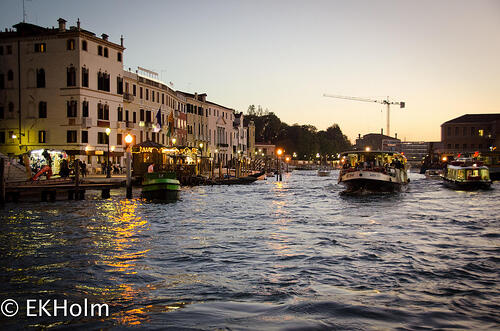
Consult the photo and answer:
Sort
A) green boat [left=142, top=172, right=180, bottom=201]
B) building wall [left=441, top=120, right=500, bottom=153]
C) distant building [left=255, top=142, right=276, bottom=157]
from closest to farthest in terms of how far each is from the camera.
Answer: green boat [left=142, top=172, right=180, bottom=201]
building wall [left=441, top=120, right=500, bottom=153]
distant building [left=255, top=142, right=276, bottom=157]

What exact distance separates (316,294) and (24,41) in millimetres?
43053

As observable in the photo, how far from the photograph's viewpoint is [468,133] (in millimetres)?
97062

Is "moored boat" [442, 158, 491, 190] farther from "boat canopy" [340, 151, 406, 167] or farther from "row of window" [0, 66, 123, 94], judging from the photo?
"row of window" [0, 66, 123, 94]

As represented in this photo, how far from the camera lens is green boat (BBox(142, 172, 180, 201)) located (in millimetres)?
26406

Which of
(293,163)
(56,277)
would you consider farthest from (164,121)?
(293,163)

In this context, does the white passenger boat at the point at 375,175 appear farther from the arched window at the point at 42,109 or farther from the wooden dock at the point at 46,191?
the arched window at the point at 42,109

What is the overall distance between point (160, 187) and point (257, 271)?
17.5m

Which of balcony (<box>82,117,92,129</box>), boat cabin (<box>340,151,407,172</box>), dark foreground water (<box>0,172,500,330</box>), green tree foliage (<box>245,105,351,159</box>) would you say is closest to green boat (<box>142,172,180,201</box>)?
dark foreground water (<box>0,172,500,330</box>)

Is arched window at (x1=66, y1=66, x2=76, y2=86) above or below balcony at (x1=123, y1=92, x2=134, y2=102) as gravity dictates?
above

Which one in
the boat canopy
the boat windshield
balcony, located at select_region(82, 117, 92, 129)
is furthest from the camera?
balcony, located at select_region(82, 117, 92, 129)

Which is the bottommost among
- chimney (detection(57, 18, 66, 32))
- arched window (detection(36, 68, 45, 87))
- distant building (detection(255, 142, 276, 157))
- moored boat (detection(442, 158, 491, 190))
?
moored boat (detection(442, 158, 491, 190))

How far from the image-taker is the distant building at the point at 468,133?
9425 centimetres

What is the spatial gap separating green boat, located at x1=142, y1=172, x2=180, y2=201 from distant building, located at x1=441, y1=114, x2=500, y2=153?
271 ft

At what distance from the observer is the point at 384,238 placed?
45.6 ft
